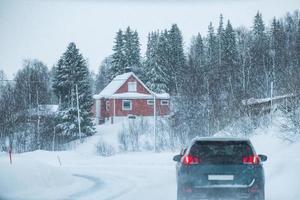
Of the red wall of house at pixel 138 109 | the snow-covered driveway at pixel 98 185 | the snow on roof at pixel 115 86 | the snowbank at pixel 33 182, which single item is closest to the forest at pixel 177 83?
the snow on roof at pixel 115 86

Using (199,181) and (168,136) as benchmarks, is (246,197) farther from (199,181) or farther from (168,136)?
(168,136)

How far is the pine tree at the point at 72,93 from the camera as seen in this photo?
6091 cm

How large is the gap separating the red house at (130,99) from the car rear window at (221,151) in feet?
189

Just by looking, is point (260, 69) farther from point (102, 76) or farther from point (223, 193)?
point (102, 76)

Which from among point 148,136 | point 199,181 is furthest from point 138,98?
point 199,181

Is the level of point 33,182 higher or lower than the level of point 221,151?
lower

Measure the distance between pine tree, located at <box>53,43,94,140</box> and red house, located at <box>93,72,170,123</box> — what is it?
18.6 feet

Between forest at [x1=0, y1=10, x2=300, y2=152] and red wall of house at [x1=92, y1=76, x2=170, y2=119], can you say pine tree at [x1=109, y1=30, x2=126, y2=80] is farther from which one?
red wall of house at [x1=92, y1=76, x2=170, y2=119]

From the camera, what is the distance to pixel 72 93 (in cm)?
6275

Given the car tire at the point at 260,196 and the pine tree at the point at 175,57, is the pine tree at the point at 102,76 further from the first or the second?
the car tire at the point at 260,196

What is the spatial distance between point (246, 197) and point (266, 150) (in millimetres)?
13702

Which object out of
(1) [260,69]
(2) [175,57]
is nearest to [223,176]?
(1) [260,69]

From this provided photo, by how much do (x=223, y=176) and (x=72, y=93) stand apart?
2114 inches

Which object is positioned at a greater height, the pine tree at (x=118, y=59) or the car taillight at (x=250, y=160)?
the pine tree at (x=118, y=59)
